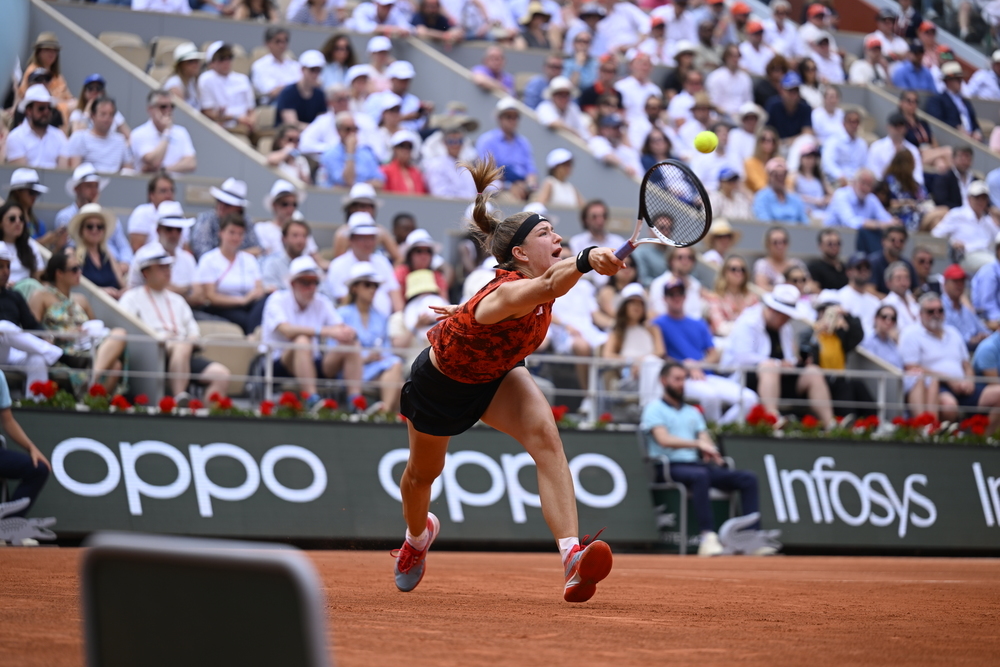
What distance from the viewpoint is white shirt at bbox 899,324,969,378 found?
13.4m

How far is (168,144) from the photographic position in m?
13.1

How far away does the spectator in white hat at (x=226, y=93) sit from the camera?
14000 mm

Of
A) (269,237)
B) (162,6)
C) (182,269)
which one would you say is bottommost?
(269,237)

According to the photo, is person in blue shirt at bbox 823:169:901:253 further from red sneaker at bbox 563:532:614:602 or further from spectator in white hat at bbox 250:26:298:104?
red sneaker at bbox 563:532:614:602

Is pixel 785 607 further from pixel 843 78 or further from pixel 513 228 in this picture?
pixel 843 78

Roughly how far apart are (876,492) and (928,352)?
220 cm

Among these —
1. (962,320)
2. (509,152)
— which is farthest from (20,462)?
→ (962,320)

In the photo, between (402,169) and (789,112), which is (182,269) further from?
(789,112)

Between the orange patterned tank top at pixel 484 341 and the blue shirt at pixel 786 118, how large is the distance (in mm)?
12886

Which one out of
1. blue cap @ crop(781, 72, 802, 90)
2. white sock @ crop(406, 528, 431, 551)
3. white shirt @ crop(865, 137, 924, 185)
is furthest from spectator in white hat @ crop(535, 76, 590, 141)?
white sock @ crop(406, 528, 431, 551)

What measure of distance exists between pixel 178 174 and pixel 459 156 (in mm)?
3337

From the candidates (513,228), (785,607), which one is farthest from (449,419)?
(785,607)

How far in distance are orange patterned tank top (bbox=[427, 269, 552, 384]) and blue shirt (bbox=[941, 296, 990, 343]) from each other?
33.7 ft

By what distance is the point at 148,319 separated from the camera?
10578 millimetres
